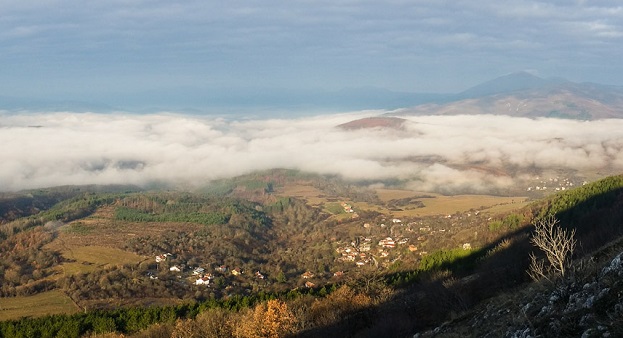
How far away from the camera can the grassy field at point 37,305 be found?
53469 millimetres

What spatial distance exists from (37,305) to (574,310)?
61.8 meters

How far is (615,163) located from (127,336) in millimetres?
182122

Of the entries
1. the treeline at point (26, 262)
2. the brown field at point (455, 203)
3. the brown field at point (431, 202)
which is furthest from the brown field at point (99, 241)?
the brown field at point (455, 203)

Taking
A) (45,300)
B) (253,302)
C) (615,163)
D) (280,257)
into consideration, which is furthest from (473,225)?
(615,163)

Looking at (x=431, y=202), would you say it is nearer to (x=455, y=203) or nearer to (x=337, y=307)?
(x=455, y=203)

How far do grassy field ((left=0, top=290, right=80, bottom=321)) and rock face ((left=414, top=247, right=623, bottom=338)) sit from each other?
172ft

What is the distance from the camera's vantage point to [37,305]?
187 ft

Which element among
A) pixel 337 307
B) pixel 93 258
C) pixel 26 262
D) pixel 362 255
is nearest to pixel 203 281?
pixel 93 258

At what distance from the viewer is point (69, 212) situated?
110 metres

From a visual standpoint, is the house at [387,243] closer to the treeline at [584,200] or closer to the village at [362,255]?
the village at [362,255]

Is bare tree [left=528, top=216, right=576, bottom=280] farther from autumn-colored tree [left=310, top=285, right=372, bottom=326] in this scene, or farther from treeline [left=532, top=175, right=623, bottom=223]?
treeline [left=532, top=175, right=623, bottom=223]


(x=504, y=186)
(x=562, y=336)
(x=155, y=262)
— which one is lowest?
(x=504, y=186)

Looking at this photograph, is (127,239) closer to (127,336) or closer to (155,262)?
(155,262)

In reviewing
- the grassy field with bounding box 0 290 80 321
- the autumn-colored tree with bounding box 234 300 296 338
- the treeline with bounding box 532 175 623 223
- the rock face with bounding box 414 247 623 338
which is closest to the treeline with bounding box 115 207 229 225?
the grassy field with bounding box 0 290 80 321
